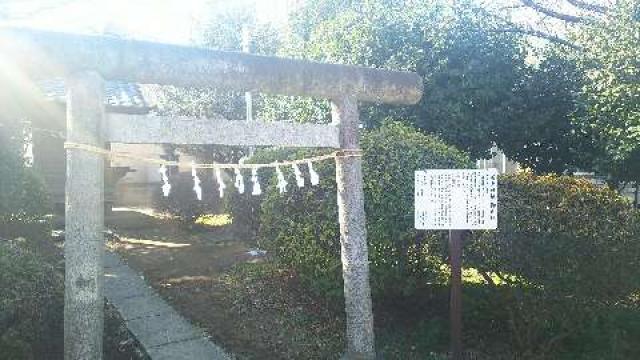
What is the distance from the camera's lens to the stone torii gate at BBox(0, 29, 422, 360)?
12.8ft

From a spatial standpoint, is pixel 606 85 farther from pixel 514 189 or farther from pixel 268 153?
pixel 268 153

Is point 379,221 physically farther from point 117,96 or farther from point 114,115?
point 117,96

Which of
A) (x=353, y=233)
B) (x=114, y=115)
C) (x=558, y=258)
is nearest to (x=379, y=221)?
(x=353, y=233)

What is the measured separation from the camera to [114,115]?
4191 millimetres

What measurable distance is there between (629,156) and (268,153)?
22.3ft

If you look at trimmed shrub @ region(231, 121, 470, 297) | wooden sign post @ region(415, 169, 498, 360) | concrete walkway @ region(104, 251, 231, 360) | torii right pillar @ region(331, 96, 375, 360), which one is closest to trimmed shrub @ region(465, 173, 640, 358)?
wooden sign post @ region(415, 169, 498, 360)

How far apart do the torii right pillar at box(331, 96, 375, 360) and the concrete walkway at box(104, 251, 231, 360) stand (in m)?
1.40

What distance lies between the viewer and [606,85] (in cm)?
1023

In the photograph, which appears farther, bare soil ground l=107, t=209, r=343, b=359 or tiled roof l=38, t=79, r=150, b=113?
tiled roof l=38, t=79, r=150, b=113

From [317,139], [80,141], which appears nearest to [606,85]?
[317,139]

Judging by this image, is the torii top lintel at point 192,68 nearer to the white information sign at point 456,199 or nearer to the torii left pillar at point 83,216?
the torii left pillar at point 83,216

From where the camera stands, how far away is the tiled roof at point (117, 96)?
14.6m

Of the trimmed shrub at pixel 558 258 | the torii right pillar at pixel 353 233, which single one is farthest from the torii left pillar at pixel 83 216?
the trimmed shrub at pixel 558 258

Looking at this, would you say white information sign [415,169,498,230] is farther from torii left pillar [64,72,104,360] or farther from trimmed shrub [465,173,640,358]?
torii left pillar [64,72,104,360]
